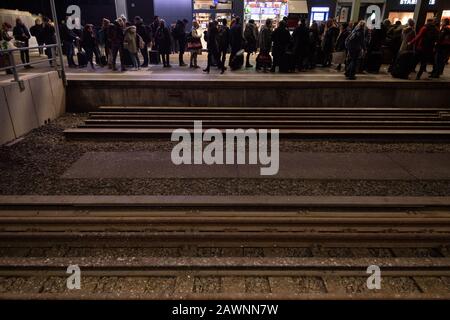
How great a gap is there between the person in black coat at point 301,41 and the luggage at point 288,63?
0.28 metres

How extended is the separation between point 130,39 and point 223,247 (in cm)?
1014

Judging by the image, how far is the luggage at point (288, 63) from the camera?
12.2 metres

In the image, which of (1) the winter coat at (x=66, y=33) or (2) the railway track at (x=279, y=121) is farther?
(1) the winter coat at (x=66, y=33)

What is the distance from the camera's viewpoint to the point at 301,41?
40.3ft

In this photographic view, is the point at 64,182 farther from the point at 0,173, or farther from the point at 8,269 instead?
the point at 8,269

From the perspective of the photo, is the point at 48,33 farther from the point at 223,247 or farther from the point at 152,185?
the point at 223,247

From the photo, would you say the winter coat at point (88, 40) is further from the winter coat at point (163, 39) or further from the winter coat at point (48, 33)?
the winter coat at point (163, 39)

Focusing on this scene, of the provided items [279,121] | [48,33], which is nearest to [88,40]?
[48,33]

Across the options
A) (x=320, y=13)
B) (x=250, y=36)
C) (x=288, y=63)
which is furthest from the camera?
(x=320, y=13)

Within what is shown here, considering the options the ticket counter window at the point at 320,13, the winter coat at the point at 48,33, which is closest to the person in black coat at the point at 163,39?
the winter coat at the point at 48,33

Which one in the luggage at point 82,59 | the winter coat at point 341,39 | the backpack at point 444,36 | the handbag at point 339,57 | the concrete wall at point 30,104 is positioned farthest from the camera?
the luggage at point 82,59

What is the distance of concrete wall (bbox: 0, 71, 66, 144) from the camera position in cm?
761

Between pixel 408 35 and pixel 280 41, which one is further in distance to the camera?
pixel 280 41

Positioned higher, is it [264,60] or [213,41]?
[213,41]
